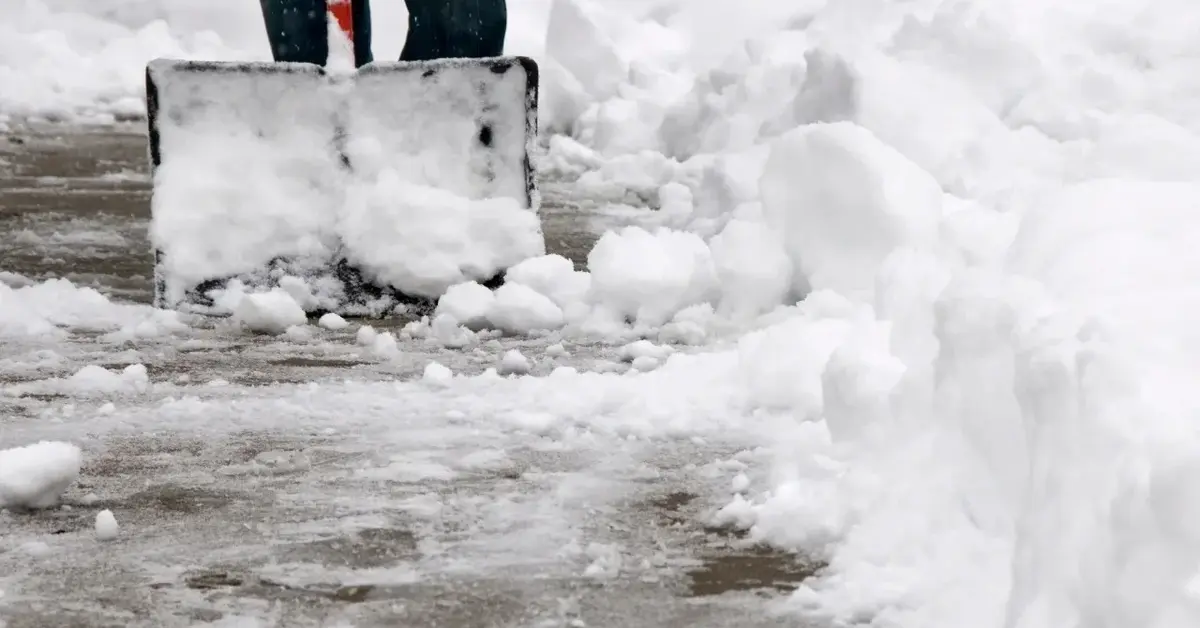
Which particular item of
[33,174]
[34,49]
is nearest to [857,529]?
[33,174]

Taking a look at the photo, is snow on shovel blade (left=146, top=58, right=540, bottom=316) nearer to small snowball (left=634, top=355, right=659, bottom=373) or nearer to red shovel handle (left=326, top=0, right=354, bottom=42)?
red shovel handle (left=326, top=0, right=354, bottom=42)

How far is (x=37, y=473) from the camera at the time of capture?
2.09m

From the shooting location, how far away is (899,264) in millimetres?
2680

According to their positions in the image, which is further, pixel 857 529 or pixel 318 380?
pixel 318 380

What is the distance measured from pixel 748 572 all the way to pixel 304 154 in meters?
1.99

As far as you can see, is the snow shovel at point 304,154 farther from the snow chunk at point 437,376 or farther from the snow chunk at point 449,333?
the snow chunk at point 437,376

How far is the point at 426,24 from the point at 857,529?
101 inches

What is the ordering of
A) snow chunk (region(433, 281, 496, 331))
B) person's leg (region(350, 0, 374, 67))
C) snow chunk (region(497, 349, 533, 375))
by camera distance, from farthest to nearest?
1. person's leg (region(350, 0, 374, 67))
2. snow chunk (region(433, 281, 496, 331))
3. snow chunk (region(497, 349, 533, 375))

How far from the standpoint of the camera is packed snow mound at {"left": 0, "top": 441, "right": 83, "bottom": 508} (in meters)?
2.07

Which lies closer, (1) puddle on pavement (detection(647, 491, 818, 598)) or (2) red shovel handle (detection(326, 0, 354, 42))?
(1) puddle on pavement (detection(647, 491, 818, 598))

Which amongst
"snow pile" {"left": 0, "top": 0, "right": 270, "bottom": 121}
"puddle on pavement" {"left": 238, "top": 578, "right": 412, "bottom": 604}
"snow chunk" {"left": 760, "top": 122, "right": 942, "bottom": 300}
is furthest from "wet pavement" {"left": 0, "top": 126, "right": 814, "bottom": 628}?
"snow pile" {"left": 0, "top": 0, "right": 270, "bottom": 121}

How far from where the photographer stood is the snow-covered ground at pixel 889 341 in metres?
1.59

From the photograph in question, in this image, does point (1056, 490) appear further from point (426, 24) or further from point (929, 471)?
point (426, 24)

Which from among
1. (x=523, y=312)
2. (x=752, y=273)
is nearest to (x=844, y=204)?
(x=752, y=273)
